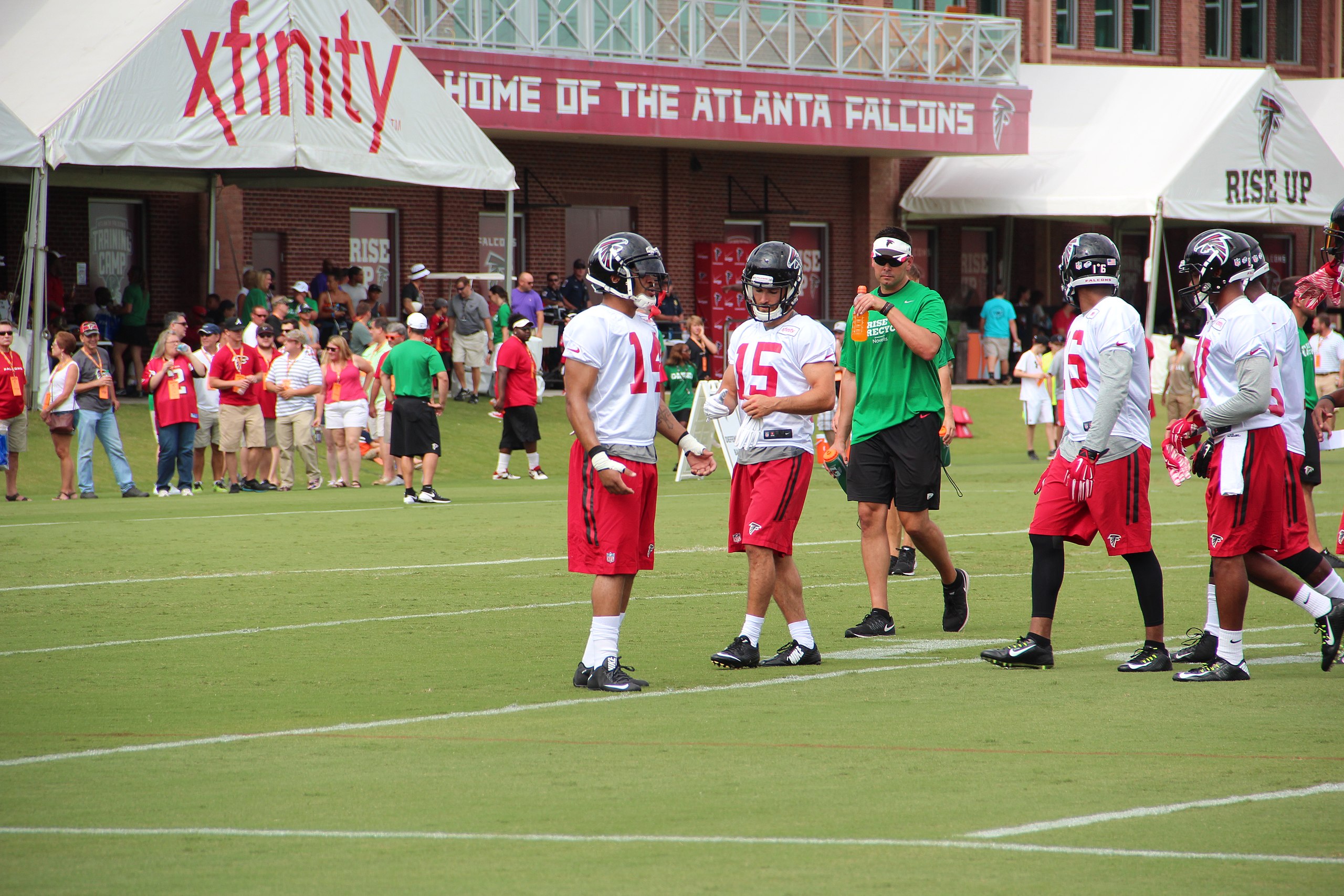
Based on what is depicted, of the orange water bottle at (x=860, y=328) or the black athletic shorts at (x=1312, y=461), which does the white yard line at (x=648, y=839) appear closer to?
the orange water bottle at (x=860, y=328)

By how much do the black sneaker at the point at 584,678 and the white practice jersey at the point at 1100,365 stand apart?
2343 mm

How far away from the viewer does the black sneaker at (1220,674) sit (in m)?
8.07

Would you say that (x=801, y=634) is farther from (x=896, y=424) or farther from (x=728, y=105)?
(x=728, y=105)

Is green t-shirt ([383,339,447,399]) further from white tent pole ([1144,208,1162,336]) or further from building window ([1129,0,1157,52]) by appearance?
building window ([1129,0,1157,52])

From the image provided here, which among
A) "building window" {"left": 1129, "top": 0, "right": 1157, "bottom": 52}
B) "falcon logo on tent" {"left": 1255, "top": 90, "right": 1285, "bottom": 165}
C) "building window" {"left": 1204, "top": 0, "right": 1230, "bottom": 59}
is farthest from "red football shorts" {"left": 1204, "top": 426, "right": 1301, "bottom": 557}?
"building window" {"left": 1204, "top": 0, "right": 1230, "bottom": 59}

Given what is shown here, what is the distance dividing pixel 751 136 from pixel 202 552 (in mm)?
20449

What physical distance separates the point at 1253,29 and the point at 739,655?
1654 inches

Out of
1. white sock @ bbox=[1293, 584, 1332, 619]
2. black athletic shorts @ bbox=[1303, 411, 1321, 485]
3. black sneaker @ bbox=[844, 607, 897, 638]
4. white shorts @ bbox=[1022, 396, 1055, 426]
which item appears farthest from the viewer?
white shorts @ bbox=[1022, 396, 1055, 426]

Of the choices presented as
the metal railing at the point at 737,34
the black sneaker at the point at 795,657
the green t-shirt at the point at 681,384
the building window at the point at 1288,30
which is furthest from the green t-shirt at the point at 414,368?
the building window at the point at 1288,30

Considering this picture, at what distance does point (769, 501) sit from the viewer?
850 cm

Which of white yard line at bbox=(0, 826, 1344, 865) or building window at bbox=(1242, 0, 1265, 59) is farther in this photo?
building window at bbox=(1242, 0, 1265, 59)

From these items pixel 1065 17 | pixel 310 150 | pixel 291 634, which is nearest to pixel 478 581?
pixel 291 634

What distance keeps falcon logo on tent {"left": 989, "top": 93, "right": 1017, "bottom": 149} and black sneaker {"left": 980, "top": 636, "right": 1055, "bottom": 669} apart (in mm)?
28165

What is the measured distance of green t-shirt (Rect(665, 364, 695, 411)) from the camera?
2427 centimetres
